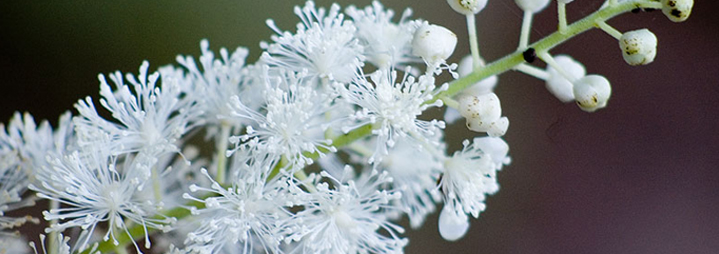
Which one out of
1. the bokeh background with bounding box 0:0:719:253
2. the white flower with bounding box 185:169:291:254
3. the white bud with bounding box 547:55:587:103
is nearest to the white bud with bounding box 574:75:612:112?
the white bud with bounding box 547:55:587:103

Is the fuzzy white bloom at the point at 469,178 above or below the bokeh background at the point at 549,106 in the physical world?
below

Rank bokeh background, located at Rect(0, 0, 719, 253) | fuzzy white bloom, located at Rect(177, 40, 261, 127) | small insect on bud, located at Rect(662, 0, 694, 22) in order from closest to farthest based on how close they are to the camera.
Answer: small insect on bud, located at Rect(662, 0, 694, 22), fuzzy white bloom, located at Rect(177, 40, 261, 127), bokeh background, located at Rect(0, 0, 719, 253)

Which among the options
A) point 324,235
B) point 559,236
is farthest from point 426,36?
point 559,236

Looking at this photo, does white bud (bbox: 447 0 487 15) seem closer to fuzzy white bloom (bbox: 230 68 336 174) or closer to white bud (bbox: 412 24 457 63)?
white bud (bbox: 412 24 457 63)

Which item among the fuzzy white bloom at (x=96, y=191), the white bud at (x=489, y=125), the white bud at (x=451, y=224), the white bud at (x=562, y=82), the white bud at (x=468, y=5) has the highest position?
the white bud at (x=468, y=5)

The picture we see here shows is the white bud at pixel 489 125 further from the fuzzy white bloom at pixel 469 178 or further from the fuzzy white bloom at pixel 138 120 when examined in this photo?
the fuzzy white bloom at pixel 138 120

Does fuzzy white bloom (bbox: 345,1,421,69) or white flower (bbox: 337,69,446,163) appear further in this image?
fuzzy white bloom (bbox: 345,1,421,69)

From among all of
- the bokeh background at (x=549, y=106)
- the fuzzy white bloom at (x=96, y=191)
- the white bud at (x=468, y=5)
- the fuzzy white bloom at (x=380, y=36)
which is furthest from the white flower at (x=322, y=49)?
the bokeh background at (x=549, y=106)
